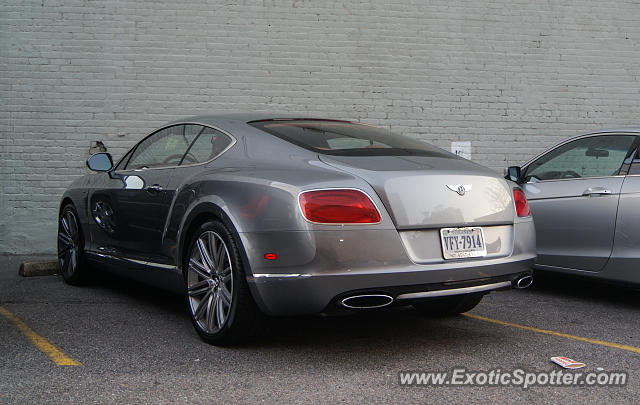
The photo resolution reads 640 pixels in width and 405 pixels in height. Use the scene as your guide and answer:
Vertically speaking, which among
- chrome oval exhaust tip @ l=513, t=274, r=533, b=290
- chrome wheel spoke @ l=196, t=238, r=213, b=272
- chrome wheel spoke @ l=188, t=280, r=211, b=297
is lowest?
chrome wheel spoke @ l=188, t=280, r=211, b=297

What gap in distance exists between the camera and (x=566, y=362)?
397 cm

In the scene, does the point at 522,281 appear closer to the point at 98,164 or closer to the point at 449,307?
the point at 449,307

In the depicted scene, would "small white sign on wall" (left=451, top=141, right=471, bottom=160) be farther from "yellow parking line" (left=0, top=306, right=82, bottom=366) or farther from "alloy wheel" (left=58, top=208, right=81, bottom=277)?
"yellow parking line" (left=0, top=306, right=82, bottom=366)

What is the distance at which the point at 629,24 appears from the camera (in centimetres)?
1026

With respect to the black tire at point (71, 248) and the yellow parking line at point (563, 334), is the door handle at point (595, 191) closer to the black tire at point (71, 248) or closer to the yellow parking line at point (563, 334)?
the yellow parking line at point (563, 334)

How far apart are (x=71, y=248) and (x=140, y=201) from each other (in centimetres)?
177

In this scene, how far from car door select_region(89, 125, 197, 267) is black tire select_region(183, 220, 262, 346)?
0.41 metres

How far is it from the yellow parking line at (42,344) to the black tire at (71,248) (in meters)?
1.18

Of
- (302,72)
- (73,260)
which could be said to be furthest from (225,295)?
(302,72)

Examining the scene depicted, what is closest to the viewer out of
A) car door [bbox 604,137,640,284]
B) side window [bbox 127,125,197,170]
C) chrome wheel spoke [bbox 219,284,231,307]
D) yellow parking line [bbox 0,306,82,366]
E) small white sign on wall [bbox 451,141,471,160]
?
yellow parking line [bbox 0,306,82,366]

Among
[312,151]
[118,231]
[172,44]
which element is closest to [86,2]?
[172,44]

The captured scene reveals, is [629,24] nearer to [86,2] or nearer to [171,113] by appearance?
[171,113]

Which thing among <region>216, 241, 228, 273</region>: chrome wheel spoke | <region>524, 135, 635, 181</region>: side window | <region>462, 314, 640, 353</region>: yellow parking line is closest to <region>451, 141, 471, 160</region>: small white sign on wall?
<region>524, 135, 635, 181</region>: side window

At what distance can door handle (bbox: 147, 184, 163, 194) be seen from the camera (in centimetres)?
504
